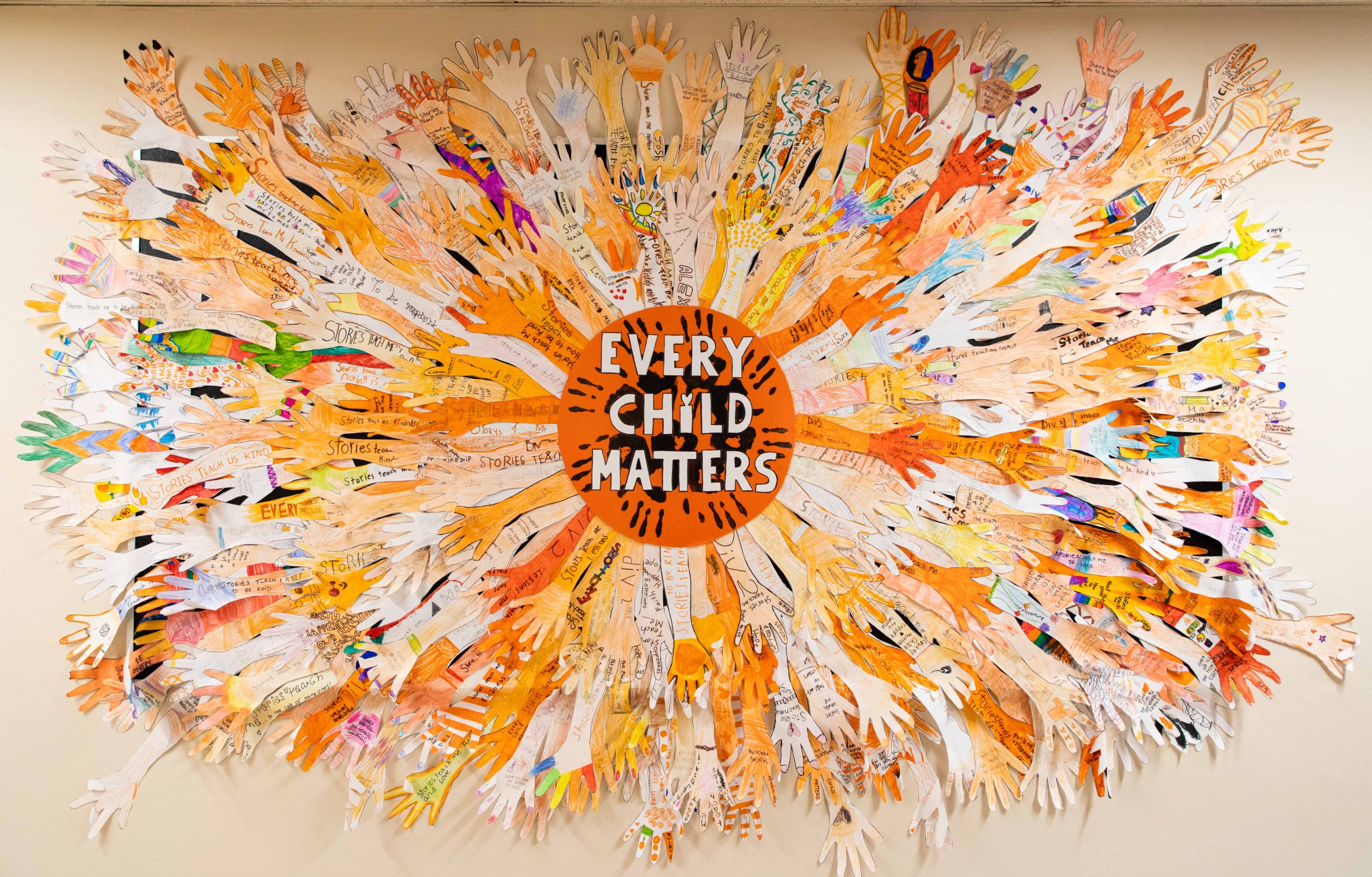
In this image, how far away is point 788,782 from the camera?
51.1 inches

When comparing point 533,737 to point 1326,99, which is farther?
point 1326,99

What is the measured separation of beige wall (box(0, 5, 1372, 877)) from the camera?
125cm

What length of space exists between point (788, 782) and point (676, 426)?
72 cm

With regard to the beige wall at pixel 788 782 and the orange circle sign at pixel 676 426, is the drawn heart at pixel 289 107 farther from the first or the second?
the orange circle sign at pixel 676 426

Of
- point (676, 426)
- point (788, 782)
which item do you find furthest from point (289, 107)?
point (788, 782)

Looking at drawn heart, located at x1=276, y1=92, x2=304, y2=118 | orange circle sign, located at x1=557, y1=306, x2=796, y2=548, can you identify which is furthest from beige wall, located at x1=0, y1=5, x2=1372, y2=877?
orange circle sign, located at x1=557, y1=306, x2=796, y2=548

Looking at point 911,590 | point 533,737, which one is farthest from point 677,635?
point 911,590

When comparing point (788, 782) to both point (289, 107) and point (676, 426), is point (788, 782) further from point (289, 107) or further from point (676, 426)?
point (289, 107)

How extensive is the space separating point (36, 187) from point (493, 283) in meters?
0.88

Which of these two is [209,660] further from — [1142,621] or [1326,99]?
[1326,99]

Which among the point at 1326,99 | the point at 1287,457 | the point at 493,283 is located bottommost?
the point at 1287,457

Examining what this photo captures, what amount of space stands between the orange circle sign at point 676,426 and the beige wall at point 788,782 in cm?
54

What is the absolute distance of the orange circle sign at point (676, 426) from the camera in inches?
48.1

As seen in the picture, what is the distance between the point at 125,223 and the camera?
1214 millimetres
